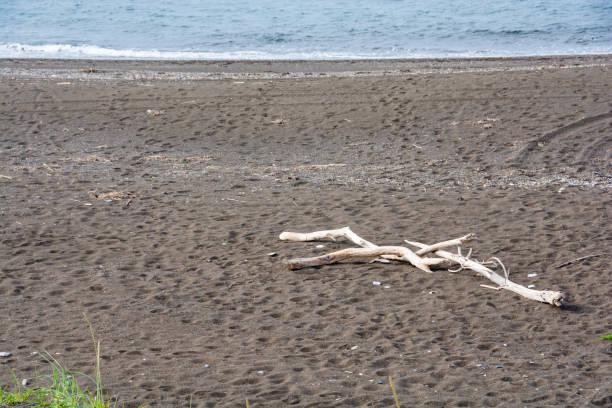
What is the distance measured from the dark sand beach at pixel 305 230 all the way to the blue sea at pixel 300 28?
32.7ft

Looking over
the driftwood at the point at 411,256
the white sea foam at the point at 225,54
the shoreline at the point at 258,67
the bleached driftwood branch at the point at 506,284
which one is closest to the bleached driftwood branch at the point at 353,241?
the driftwood at the point at 411,256

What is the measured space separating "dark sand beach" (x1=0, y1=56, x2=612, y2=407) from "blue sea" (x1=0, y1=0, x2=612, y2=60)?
9.97 m

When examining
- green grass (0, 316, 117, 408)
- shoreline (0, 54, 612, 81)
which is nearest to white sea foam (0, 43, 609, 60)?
shoreline (0, 54, 612, 81)

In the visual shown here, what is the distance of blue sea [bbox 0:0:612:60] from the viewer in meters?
24.3

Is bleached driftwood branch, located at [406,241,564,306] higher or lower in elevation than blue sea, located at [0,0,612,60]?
lower

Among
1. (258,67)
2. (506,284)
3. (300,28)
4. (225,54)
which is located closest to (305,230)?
(506,284)

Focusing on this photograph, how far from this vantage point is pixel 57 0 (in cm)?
3994

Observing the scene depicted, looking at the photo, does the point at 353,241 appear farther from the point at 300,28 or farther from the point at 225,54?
the point at 300,28

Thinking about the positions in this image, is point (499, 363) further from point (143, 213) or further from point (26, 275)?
point (143, 213)

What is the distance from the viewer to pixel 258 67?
18.6 metres

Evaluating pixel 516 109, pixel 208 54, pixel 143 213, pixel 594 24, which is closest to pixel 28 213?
pixel 143 213

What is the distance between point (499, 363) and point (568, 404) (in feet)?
2.14

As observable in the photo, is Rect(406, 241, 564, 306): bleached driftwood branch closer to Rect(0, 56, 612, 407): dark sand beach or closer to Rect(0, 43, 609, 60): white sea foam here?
Rect(0, 56, 612, 407): dark sand beach

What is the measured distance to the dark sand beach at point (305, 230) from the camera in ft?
14.0
